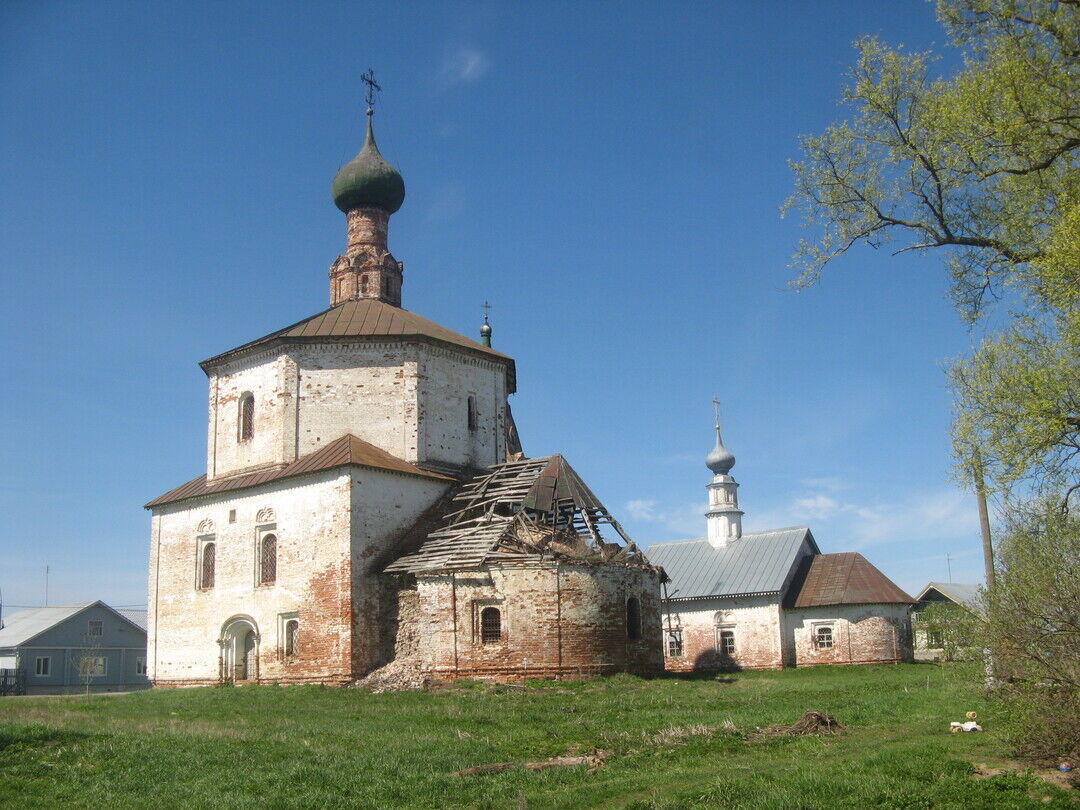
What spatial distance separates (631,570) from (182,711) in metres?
11.4

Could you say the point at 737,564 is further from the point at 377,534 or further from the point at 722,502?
the point at 377,534

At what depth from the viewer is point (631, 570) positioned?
24922 mm

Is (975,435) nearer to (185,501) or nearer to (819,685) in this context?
(819,685)

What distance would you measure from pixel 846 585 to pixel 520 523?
→ 16241 millimetres

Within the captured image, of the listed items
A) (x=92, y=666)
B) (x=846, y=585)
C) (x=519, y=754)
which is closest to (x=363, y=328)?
(x=519, y=754)

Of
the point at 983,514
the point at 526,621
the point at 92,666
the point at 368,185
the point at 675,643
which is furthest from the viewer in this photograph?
the point at 92,666

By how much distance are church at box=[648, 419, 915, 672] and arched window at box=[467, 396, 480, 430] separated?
1069cm

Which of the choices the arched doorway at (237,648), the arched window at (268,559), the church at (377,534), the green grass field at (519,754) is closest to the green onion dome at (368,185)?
the church at (377,534)

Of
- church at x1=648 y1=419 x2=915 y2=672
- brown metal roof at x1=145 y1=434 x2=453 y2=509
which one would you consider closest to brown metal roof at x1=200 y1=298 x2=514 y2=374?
brown metal roof at x1=145 y1=434 x2=453 y2=509

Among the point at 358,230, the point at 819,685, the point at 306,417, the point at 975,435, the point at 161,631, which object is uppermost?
the point at 358,230

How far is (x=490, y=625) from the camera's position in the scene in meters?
23.1

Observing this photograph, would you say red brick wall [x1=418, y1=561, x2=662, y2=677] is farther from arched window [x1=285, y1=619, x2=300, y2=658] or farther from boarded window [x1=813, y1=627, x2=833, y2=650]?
boarded window [x1=813, y1=627, x2=833, y2=650]

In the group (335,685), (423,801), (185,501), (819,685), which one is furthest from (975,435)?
(185,501)

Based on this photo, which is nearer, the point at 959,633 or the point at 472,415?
the point at 959,633
